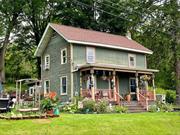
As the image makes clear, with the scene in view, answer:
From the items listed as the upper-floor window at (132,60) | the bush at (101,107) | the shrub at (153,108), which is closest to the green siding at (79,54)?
the bush at (101,107)

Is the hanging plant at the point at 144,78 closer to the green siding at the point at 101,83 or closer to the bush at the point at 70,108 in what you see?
the green siding at the point at 101,83

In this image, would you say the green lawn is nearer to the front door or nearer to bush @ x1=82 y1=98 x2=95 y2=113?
bush @ x1=82 y1=98 x2=95 y2=113

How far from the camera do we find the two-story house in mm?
22125

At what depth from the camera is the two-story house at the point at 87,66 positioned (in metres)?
22.1

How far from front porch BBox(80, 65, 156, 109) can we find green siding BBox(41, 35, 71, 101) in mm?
1526

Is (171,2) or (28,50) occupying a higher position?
(171,2)

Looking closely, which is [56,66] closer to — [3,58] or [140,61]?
[140,61]

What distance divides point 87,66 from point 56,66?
4722mm

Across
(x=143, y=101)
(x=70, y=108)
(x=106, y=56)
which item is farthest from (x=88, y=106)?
(x=106, y=56)

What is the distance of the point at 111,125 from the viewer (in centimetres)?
1277

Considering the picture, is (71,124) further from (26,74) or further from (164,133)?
(26,74)

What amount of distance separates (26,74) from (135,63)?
24.4 m

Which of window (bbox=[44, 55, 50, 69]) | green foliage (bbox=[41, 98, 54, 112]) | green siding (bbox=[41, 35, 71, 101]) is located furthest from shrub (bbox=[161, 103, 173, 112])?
green foliage (bbox=[41, 98, 54, 112])

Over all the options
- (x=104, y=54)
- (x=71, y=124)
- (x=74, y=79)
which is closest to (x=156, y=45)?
(x=104, y=54)
